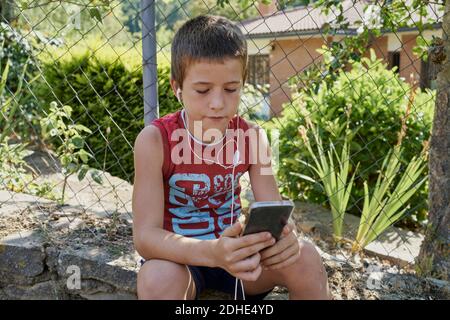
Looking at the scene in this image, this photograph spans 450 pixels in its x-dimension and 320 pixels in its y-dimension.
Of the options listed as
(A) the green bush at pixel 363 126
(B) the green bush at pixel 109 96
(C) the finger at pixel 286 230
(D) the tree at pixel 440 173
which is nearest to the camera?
(C) the finger at pixel 286 230

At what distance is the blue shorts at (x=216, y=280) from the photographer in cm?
177

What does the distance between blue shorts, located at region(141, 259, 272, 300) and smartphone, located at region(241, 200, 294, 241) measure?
1.24ft

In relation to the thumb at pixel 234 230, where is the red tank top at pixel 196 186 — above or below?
above

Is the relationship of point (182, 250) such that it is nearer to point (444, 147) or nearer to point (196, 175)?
point (196, 175)

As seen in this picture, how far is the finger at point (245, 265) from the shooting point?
1.46 m

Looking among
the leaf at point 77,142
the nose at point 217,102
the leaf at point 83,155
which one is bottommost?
the nose at point 217,102

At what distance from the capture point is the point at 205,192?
185 cm

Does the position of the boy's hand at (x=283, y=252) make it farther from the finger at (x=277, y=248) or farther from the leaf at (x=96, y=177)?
the leaf at (x=96, y=177)

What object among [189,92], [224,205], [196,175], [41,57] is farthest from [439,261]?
[41,57]

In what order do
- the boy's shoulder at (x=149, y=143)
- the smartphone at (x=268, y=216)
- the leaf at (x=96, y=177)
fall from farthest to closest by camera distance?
the leaf at (x=96, y=177) < the boy's shoulder at (x=149, y=143) < the smartphone at (x=268, y=216)

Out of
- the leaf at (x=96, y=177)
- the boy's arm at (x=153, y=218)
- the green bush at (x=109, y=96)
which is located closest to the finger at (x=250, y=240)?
the boy's arm at (x=153, y=218)

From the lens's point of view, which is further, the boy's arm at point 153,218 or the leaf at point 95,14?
the leaf at point 95,14

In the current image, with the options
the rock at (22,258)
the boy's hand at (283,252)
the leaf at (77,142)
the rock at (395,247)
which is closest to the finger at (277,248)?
the boy's hand at (283,252)

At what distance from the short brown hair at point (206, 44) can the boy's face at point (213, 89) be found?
0.02 m
